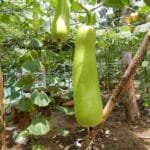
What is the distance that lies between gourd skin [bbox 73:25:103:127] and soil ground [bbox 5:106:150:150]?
2.34m

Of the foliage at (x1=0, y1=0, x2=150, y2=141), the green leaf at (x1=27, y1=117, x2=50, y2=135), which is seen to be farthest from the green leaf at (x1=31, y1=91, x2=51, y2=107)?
the green leaf at (x1=27, y1=117, x2=50, y2=135)

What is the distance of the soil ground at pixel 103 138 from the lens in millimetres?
3164

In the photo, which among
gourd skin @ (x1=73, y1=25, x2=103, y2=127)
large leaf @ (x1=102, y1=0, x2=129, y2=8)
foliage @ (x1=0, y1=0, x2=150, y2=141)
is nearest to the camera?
gourd skin @ (x1=73, y1=25, x2=103, y2=127)

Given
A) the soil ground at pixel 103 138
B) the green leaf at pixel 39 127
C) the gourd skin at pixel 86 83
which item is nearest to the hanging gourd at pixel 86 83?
the gourd skin at pixel 86 83

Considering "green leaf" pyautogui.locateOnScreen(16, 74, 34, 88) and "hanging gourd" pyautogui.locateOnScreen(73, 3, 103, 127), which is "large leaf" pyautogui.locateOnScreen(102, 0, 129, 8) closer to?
"hanging gourd" pyautogui.locateOnScreen(73, 3, 103, 127)

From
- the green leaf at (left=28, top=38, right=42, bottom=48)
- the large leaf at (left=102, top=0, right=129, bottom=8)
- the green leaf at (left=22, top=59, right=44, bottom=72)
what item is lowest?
the green leaf at (left=22, top=59, right=44, bottom=72)

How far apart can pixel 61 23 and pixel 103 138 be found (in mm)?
3041

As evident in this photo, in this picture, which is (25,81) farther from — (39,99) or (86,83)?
(86,83)

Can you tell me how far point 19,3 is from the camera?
268cm

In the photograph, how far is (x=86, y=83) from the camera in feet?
1.36

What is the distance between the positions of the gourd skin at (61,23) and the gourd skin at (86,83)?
0.03m

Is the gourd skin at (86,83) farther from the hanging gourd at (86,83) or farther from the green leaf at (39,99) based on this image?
the green leaf at (39,99)

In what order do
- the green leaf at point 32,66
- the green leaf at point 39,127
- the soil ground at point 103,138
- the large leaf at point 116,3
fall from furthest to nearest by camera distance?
the soil ground at point 103,138 < the green leaf at point 39,127 < the green leaf at point 32,66 < the large leaf at point 116,3

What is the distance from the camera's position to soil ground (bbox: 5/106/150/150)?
10.4 feet
